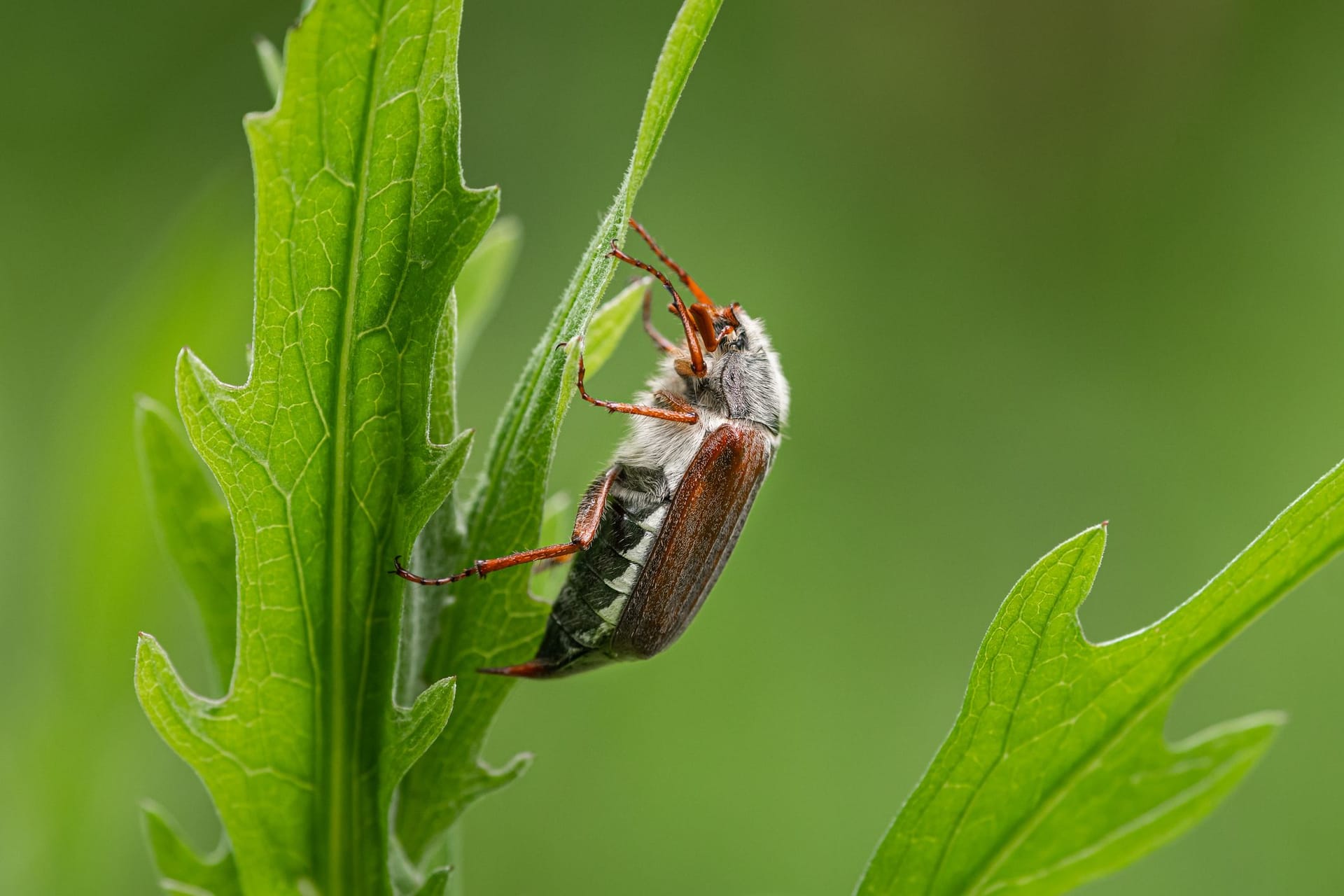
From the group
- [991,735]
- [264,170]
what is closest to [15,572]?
[264,170]

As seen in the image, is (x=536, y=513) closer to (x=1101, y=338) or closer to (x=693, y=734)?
(x=693, y=734)

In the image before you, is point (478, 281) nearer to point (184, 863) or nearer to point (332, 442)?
point (332, 442)

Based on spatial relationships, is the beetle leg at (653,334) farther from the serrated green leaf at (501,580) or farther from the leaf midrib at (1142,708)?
the leaf midrib at (1142,708)

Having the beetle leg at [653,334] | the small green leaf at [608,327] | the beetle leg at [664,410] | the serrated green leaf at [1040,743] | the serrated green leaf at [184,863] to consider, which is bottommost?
the serrated green leaf at [184,863]

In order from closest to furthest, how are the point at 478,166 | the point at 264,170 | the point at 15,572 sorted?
1. the point at 264,170
2. the point at 15,572
3. the point at 478,166

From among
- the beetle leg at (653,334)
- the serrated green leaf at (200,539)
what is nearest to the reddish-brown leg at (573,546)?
the serrated green leaf at (200,539)

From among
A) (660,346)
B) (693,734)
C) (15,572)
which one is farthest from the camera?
(693,734)

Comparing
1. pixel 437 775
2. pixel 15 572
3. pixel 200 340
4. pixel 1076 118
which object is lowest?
pixel 437 775
